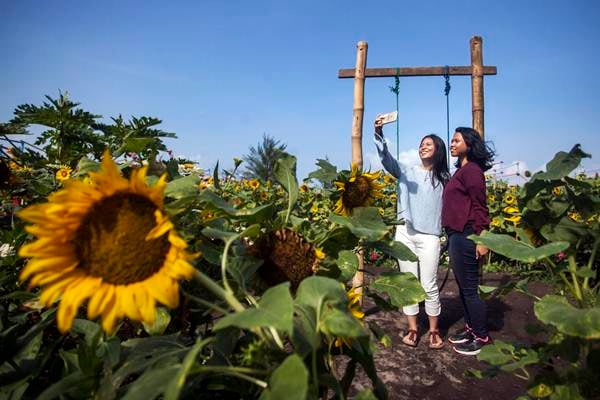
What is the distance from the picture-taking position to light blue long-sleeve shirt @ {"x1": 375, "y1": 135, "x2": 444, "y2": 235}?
289 cm

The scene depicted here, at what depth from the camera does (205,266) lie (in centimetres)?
76

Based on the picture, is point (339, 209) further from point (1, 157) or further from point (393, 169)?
point (393, 169)

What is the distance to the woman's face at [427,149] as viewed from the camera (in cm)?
301

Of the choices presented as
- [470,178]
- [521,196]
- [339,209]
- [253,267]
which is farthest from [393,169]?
[253,267]

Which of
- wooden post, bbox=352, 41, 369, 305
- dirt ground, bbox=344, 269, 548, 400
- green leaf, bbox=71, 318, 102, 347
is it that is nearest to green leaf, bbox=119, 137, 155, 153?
green leaf, bbox=71, 318, 102, 347

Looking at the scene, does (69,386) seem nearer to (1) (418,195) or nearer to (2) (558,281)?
(2) (558,281)

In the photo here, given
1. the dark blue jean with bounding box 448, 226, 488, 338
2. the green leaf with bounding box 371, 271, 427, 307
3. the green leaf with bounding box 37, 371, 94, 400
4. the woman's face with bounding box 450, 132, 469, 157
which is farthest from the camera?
the woman's face with bounding box 450, 132, 469, 157

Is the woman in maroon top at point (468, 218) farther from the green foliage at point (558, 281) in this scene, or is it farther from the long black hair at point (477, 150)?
the green foliage at point (558, 281)

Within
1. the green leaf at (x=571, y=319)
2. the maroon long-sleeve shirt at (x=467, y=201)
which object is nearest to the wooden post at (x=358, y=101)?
the maroon long-sleeve shirt at (x=467, y=201)

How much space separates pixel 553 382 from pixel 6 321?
97 centimetres

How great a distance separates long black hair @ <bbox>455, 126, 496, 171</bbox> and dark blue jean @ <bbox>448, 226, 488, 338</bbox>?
0.53 m

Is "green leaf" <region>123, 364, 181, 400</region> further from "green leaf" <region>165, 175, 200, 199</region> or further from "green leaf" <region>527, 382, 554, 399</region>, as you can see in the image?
"green leaf" <region>527, 382, 554, 399</region>

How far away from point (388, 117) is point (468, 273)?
128 cm

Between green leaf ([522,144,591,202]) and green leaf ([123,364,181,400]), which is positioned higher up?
green leaf ([522,144,591,202])
